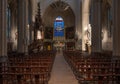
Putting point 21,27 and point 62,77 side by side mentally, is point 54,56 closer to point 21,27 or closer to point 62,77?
point 21,27

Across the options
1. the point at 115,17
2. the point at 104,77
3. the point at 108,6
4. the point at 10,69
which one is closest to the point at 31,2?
the point at 108,6

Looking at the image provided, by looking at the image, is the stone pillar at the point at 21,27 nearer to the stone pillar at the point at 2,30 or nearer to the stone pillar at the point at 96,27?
A: the stone pillar at the point at 96,27

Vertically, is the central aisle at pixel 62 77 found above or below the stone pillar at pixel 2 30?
below

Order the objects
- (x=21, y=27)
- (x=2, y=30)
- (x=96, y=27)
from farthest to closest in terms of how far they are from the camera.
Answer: (x=96, y=27)
(x=21, y=27)
(x=2, y=30)

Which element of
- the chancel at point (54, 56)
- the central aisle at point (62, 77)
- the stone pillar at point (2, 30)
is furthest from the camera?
the stone pillar at point (2, 30)

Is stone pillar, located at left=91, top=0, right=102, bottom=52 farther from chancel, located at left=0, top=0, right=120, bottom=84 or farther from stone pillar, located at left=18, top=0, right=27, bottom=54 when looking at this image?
stone pillar, located at left=18, top=0, right=27, bottom=54

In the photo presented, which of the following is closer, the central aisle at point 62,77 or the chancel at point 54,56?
the chancel at point 54,56

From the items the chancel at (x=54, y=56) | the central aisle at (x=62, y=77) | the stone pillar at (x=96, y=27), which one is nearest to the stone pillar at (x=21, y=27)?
the chancel at (x=54, y=56)

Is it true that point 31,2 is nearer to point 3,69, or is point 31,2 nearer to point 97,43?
point 97,43

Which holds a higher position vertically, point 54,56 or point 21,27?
point 21,27

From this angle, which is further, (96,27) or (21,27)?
(96,27)

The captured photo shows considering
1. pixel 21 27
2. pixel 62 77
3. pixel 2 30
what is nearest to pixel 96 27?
pixel 21 27

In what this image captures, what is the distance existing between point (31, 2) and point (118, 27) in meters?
28.4

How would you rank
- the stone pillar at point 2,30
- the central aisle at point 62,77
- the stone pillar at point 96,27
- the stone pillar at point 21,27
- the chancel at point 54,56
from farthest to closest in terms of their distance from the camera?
the stone pillar at point 96,27
the stone pillar at point 21,27
the stone pillar at point 2,30
the central aisle at point 62,77
the chancel at point 54,56
